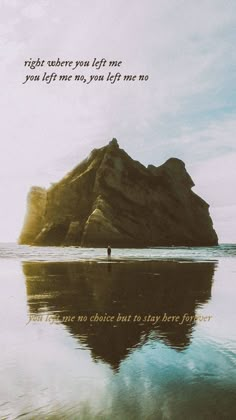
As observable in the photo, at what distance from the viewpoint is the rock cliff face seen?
453 ft

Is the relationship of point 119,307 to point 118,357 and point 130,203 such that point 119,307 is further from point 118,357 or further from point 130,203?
point 130,203

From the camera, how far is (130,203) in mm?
142750

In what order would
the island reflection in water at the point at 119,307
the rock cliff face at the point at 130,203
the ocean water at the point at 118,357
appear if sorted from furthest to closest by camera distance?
the rock cliff face at the point at 130,203 < the island reflection in water at the point at 119,307 < the ocean water at the point at 118,357

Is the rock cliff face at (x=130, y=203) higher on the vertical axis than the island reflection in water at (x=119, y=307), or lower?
higher

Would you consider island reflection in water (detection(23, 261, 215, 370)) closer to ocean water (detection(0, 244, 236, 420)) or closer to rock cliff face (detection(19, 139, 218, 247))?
ocean water (detection(0, 244, 236, 420))

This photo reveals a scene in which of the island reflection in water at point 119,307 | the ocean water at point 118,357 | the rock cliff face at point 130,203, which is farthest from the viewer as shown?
the rock cliff face at point 130,203

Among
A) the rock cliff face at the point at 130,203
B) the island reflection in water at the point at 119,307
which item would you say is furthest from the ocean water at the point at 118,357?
the rock cliff face at the point at 130,203

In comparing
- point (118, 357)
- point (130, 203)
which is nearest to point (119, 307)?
point (118, 357)

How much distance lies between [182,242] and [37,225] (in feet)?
233

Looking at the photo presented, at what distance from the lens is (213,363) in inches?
302

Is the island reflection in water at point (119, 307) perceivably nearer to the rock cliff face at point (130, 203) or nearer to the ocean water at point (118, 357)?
the ocean water at point (118, 357)

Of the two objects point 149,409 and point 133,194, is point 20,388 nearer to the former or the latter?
point 149,409

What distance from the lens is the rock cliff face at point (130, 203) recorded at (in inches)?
5433

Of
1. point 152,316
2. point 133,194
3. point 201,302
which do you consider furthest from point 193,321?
point 133,194
